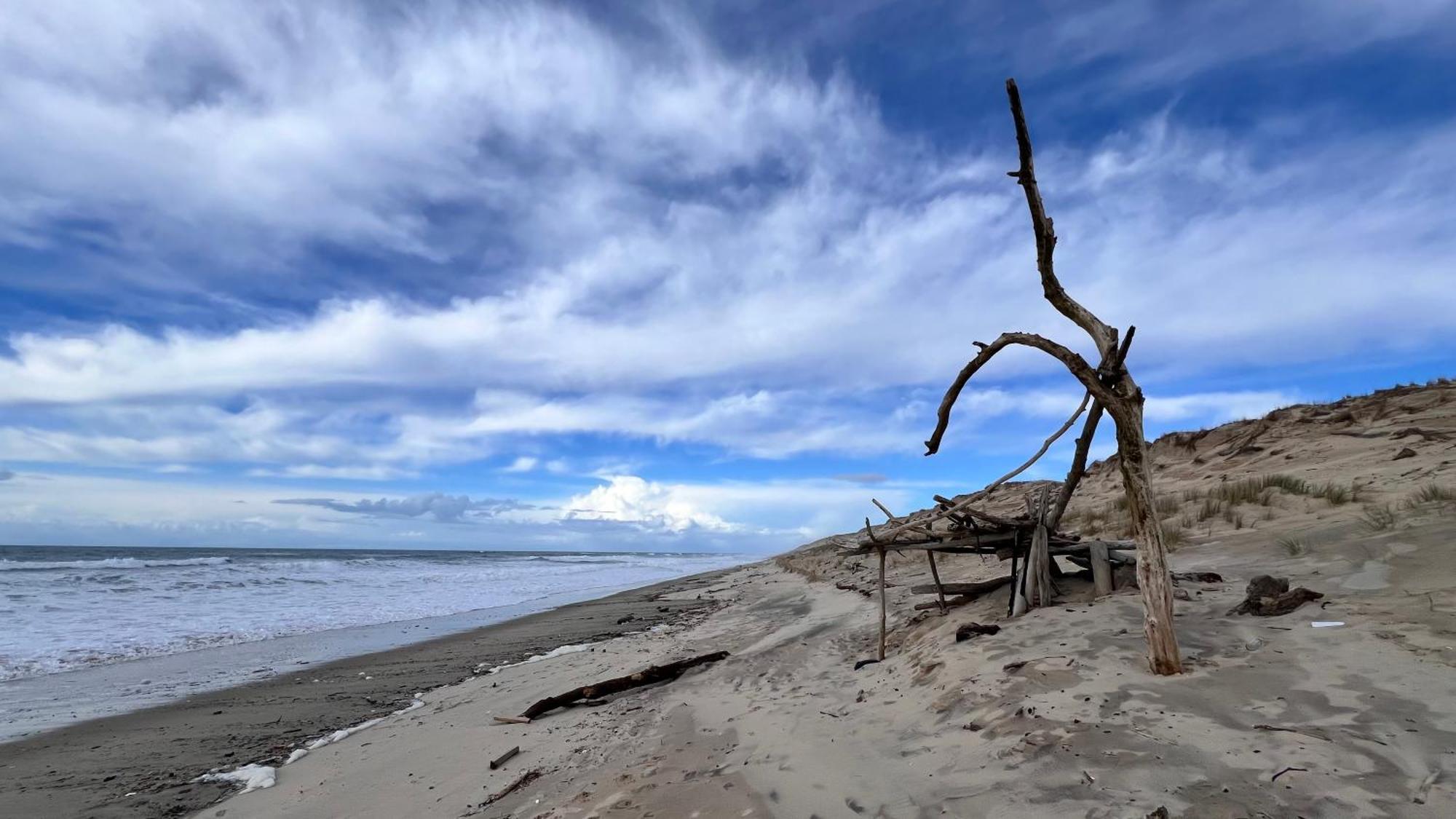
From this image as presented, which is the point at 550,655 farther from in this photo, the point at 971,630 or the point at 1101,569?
the point at 1101,569

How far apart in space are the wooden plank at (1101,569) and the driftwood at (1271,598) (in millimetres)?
1157

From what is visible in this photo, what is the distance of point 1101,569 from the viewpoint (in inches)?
282

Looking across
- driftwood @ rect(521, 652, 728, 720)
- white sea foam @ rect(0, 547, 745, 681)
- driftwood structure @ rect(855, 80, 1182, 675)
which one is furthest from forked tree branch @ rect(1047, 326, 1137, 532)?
white sea foam @ rect(0, 547, 745, 681)

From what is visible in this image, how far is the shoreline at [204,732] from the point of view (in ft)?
19.6

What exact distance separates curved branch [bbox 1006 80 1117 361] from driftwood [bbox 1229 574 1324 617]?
106 inches

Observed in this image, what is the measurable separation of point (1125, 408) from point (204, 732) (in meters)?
9.31

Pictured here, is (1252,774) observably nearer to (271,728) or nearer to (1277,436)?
(271,728)

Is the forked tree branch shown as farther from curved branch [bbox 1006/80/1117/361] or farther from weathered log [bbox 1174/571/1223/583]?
weathered log [bbox 1174/571/1223/583]

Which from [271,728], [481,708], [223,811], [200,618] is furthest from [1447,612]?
[200,618]

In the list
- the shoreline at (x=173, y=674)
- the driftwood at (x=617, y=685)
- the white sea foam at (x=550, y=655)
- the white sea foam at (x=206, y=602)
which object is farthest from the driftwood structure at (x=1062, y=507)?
the white sea foam at (x=206, y=602)

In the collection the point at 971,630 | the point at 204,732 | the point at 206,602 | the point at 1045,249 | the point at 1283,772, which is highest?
the point at 1045,249

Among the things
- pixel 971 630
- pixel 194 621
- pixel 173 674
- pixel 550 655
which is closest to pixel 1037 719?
pixel 971 630

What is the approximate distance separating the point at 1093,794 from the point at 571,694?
561cm

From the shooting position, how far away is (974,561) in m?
14.1
